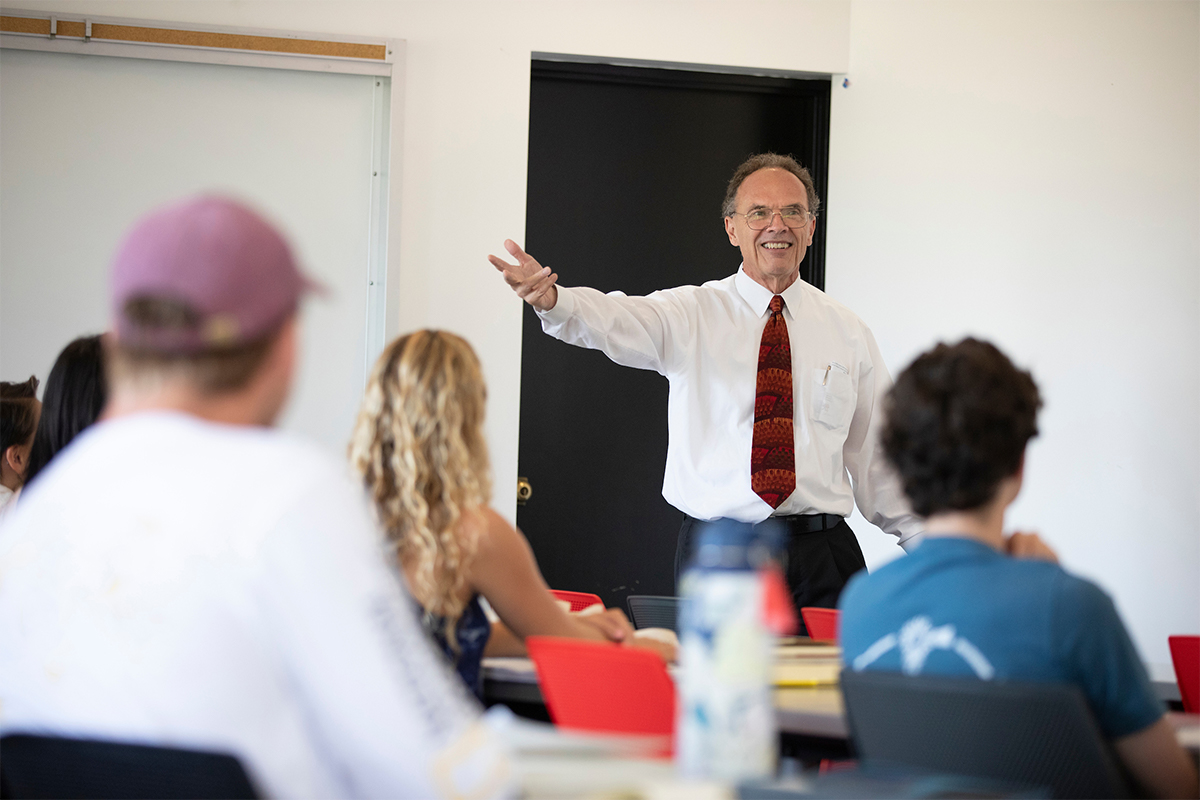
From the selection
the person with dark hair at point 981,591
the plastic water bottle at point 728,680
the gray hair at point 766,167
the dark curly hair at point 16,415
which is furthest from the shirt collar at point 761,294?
the plastic water bottle at point 728,680

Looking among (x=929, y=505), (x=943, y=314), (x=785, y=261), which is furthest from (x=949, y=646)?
(x=943, y=314)

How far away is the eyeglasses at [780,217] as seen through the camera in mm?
3383

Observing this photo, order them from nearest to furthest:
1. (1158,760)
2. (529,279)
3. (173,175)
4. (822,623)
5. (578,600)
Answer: (1158,760)
(822,623)
(578,600)
(529,279)
(173,175)

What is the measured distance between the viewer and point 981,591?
52.0 inches

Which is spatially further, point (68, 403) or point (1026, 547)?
point (68, 403)

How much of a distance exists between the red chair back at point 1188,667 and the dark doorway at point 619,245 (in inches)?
102

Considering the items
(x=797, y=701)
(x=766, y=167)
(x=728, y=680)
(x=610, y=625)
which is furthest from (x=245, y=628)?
(x=766, y=167)

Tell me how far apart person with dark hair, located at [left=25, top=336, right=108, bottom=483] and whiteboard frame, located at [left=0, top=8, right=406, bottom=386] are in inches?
72.6

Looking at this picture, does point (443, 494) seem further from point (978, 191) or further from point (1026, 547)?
point (978, 191)

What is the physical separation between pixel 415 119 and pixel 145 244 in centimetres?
335

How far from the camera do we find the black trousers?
3.07m

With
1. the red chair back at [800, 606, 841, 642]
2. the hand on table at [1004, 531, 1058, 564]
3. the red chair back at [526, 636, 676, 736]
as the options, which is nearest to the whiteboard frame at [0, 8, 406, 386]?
the red chair back at [800, 606, 841, 642]

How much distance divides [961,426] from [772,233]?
1.99 meters

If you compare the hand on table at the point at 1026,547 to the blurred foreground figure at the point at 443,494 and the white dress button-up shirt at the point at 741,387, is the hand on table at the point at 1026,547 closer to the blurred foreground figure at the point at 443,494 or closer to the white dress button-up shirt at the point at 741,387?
the blurred foreground figure at the point at 443,494
